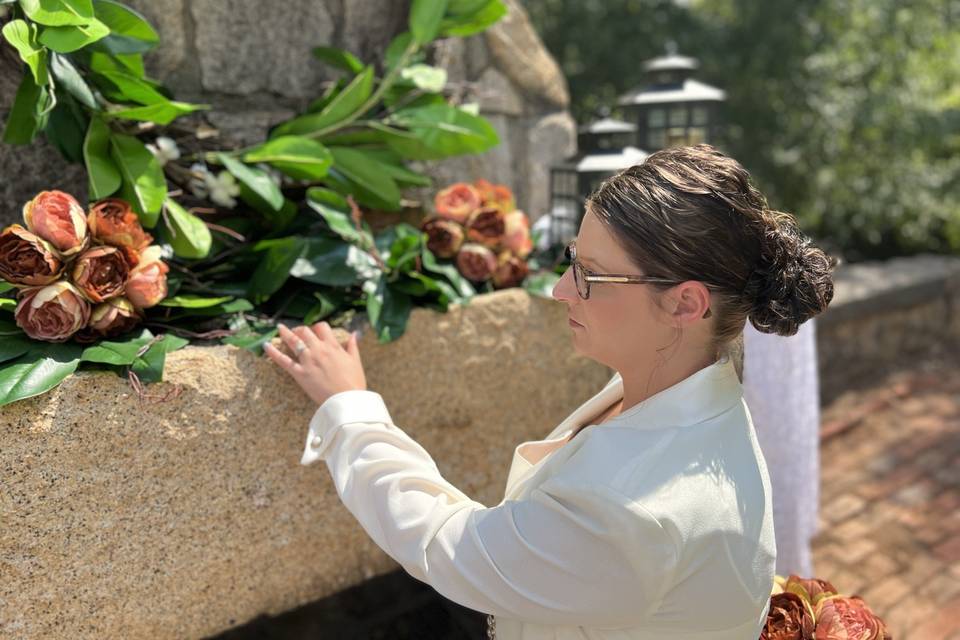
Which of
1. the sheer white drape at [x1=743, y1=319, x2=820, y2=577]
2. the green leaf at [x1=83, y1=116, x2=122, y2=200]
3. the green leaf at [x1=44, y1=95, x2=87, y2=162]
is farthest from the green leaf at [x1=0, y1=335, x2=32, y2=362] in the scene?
the sheer white drape at [x1=743, y1=319, x2=820, y2=577]

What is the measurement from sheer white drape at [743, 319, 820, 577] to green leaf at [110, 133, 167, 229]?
1.60 metres

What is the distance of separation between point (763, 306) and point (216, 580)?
1.18 meters

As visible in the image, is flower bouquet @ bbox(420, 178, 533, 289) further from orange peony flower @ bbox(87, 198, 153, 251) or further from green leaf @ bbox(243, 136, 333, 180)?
orange peony flower @ bbox(87, 198, 153, 251)

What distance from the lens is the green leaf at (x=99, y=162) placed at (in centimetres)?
156

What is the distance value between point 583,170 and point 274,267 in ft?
3.10

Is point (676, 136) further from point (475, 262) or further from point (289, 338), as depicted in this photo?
point (289, 338)

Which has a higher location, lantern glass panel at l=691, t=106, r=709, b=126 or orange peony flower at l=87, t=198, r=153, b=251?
orange peony flower at l=87, t=198, r=153, b=251

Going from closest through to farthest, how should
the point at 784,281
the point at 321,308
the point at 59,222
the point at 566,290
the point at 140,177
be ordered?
the point at 784,281
the point at 566,290
the point at 59,222
the point at 140,177
the point at 321,308

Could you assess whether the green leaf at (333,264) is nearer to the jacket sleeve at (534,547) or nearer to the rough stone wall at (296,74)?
the rough stone wall at (296,74)

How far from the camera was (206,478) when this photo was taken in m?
1.51

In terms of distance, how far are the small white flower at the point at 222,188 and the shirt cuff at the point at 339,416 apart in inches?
25.3

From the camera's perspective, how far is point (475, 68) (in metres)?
2.54

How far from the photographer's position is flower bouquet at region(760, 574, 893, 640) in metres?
1.38

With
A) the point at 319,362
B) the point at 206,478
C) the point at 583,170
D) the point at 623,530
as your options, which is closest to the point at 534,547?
the point at 623,530
